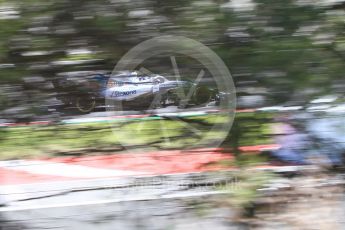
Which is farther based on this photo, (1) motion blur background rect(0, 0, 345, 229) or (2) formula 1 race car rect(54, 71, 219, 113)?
(2) formula 1 race car rect(54, 71, 219, 113)

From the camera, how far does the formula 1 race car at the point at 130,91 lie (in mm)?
1832

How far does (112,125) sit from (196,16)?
526mm

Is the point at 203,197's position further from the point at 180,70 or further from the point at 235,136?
the point at 180,70

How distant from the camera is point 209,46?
1.74m

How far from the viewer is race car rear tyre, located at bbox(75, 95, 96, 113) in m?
1.88

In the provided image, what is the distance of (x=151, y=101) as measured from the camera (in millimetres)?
1874

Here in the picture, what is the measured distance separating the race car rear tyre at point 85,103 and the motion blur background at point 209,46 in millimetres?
52

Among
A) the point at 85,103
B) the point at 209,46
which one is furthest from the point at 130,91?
the point at 209,46

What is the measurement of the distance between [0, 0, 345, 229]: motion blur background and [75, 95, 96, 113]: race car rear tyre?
52 millimetres

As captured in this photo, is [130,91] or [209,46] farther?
[130,91]

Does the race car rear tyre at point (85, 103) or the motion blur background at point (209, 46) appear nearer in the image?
the motion blur background at point (209, 46)

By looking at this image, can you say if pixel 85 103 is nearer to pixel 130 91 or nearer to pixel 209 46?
pixel 130 91

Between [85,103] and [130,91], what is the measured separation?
0.18 metres

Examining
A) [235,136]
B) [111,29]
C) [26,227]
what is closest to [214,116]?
[235,136]
